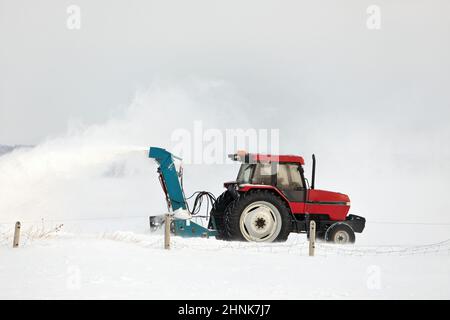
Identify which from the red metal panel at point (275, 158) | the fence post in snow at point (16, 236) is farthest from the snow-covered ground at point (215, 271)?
the red metal panel at point (275, 158)

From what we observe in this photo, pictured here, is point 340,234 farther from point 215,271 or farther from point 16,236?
point 16,236

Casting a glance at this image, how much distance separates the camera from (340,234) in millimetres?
13031

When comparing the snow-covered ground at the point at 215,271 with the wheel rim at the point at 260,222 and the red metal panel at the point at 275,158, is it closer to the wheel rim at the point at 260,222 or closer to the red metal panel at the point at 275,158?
the wheel rim at the point at 260,222

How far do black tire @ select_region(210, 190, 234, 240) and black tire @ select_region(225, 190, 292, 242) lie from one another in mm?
691

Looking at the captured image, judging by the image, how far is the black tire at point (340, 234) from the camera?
12.9m

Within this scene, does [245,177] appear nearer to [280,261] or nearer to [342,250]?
[342,250]

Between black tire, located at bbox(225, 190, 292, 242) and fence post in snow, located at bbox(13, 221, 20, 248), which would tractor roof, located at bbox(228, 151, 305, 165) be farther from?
fence post in snow, located at bbox(13, 221, 20, 248)

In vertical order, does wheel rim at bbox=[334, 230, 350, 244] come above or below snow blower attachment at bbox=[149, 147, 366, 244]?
below

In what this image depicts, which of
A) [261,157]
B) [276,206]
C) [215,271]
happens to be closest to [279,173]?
[261,157]

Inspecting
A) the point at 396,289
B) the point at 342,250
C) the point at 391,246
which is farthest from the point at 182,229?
the point at 396,289

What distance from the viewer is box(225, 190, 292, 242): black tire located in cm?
1216

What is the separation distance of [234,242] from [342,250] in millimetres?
2479

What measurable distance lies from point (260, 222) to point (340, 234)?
2.27 m

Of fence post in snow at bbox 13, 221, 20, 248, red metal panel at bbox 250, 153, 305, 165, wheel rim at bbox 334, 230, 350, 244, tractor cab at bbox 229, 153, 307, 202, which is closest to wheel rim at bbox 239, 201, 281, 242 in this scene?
tractor cab at bbox 229, 153, 307, 202
